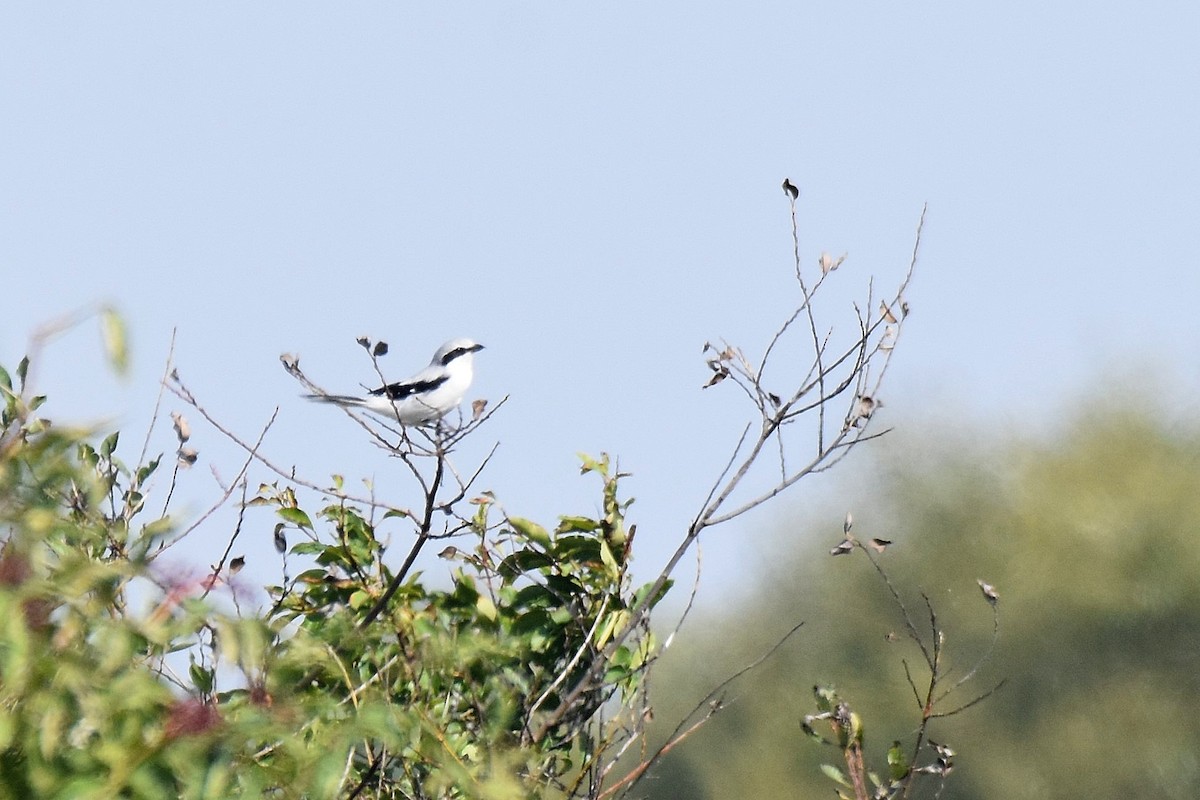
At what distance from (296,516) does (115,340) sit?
2811 mm

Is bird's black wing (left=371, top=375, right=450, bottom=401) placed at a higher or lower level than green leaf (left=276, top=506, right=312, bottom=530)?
higher

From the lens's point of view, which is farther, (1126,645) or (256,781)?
(1126,645)

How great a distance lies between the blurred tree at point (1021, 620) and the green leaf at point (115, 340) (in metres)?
25.2

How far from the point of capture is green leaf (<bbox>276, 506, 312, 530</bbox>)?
16.7 feet

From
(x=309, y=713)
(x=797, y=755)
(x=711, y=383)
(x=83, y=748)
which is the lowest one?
(x=83, y=748)

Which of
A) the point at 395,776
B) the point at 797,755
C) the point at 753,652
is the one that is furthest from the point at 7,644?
the point at 797,755

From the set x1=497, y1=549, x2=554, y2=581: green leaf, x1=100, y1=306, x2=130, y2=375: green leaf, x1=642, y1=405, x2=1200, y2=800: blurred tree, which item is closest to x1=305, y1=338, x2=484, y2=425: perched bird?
x1=497, y1=549, x2=554, y2=581: green leaf

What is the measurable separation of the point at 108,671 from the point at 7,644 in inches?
7.6

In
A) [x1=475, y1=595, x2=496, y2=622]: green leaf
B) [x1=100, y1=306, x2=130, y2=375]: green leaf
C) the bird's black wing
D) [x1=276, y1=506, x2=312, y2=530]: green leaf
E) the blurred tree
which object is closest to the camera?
[x1=100, y1=306, x2=130, y2=375]: green leaf

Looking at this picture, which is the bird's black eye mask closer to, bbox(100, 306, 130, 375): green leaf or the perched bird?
the perched bird

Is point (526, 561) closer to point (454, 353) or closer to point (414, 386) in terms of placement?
point (414, 386)

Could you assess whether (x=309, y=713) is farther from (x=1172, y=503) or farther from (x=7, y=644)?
(x=1172, y=503)

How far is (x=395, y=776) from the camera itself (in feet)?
15.9

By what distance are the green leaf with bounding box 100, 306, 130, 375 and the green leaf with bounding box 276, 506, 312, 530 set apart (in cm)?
277
